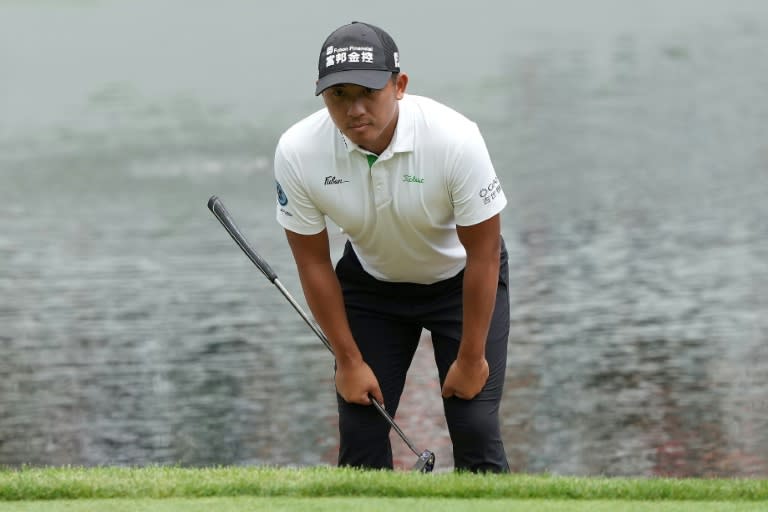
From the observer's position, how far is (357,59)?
459 centimetres

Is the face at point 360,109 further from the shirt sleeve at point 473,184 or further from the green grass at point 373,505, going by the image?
the green grass at point 373,505

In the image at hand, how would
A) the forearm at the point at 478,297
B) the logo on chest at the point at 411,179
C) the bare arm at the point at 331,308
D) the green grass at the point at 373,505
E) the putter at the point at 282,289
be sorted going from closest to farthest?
the green grass at the point at 373,505 → the logo on chest at the point at 411,179 → the forearm at the point at 478,297 → the bare arm at the point at 331,308 → the putter at the point at 282,289

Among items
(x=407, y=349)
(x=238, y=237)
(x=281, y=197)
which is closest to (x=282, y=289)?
(x=238, y=237)

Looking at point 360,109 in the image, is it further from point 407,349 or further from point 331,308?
point 407,349

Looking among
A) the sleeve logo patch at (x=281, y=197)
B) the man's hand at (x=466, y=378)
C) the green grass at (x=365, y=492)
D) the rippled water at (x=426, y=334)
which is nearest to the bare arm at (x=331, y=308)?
the sleeve logo patch at (x=281, y=197)

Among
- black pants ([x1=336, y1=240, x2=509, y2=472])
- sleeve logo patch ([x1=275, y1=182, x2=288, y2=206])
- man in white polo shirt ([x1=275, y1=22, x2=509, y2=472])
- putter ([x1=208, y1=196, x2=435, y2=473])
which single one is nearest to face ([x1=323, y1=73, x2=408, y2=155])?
man in white polo shirt ([x1=275, y1=22, x2=509, y2=472])

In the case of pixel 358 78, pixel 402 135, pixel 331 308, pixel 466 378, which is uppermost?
pixel 358 78

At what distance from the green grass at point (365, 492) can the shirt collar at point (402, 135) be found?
3.54 feet

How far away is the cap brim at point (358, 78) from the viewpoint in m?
4.52

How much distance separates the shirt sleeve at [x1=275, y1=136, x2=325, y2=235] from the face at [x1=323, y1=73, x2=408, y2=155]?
1.07 feet

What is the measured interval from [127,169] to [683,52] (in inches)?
919

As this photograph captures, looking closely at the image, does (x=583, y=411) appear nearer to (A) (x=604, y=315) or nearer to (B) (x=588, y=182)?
(A) (x=604, y=315)

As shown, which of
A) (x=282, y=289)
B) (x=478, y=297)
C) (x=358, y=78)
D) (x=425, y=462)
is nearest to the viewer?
(x=358, y=78)

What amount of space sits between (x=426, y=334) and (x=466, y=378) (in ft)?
31.2
